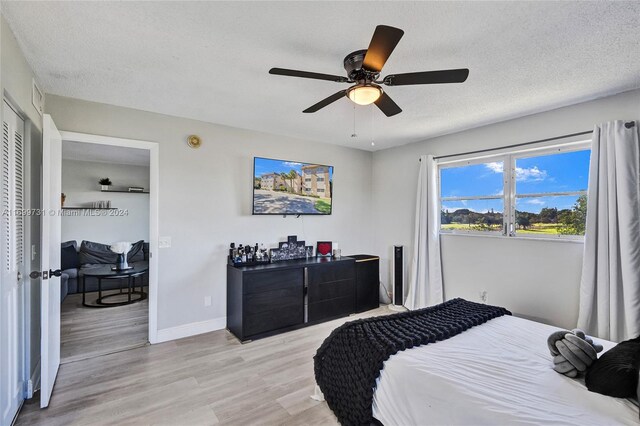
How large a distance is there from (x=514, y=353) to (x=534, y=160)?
94.4 inches

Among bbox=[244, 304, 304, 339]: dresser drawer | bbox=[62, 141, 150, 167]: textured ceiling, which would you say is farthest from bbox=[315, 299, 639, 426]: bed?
bbox=[62, 141, 150, 167]: textured ceiling

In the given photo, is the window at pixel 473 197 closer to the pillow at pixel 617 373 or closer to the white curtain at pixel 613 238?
the white curtain at pixel 613 238

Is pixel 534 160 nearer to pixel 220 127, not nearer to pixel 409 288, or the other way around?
pixel 409 288

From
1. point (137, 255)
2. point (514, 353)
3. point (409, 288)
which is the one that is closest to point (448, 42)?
point (514, 353)

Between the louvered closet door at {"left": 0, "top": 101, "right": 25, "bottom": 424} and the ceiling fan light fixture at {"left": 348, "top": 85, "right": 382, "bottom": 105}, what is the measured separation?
2.10 meters

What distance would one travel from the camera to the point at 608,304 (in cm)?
263

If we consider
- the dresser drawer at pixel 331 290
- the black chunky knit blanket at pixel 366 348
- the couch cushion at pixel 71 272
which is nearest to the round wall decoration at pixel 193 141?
the dresser drawer at pixel 331 290

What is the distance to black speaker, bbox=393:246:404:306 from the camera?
15.0 ft

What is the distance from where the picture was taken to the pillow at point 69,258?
5.05 metres

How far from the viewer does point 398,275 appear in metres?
4.55

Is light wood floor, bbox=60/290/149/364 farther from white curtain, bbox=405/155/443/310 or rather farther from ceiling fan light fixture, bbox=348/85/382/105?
white curtain, bbox=405/155/443/310

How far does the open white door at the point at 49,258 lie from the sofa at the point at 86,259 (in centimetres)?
271

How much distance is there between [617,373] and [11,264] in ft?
11.4

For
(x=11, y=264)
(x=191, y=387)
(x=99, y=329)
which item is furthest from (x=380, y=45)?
(x=99, y=329)
